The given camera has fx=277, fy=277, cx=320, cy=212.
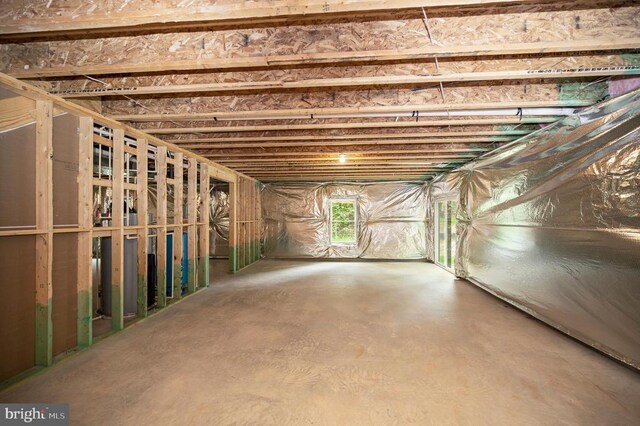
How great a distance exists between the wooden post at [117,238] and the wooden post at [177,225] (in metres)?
0.95

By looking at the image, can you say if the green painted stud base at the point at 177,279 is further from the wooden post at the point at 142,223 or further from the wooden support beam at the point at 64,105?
the wooden support beam at the point at 64,105

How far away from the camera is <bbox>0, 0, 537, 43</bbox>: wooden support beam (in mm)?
1460

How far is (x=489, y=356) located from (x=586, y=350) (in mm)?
951

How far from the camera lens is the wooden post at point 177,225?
384cm

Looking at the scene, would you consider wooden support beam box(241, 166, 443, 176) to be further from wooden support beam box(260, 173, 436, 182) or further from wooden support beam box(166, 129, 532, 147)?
wooden support beam box(166, 129, 532, 147)

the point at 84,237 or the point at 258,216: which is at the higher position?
the point at 258,216

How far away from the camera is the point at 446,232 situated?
614 cm

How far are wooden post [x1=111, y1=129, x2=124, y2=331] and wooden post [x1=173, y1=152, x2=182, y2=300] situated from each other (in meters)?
0.95

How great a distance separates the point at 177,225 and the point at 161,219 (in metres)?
0.34

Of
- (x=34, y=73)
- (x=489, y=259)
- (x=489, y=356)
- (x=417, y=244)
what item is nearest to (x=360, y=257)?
(x=417, y=244)

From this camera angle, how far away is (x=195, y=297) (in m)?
4.10

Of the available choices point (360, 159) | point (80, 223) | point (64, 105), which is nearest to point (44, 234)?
point (80, 223)

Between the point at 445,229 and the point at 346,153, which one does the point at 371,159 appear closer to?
the point at 346,153

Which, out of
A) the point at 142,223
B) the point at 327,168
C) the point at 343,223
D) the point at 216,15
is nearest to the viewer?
the point at 216,15
